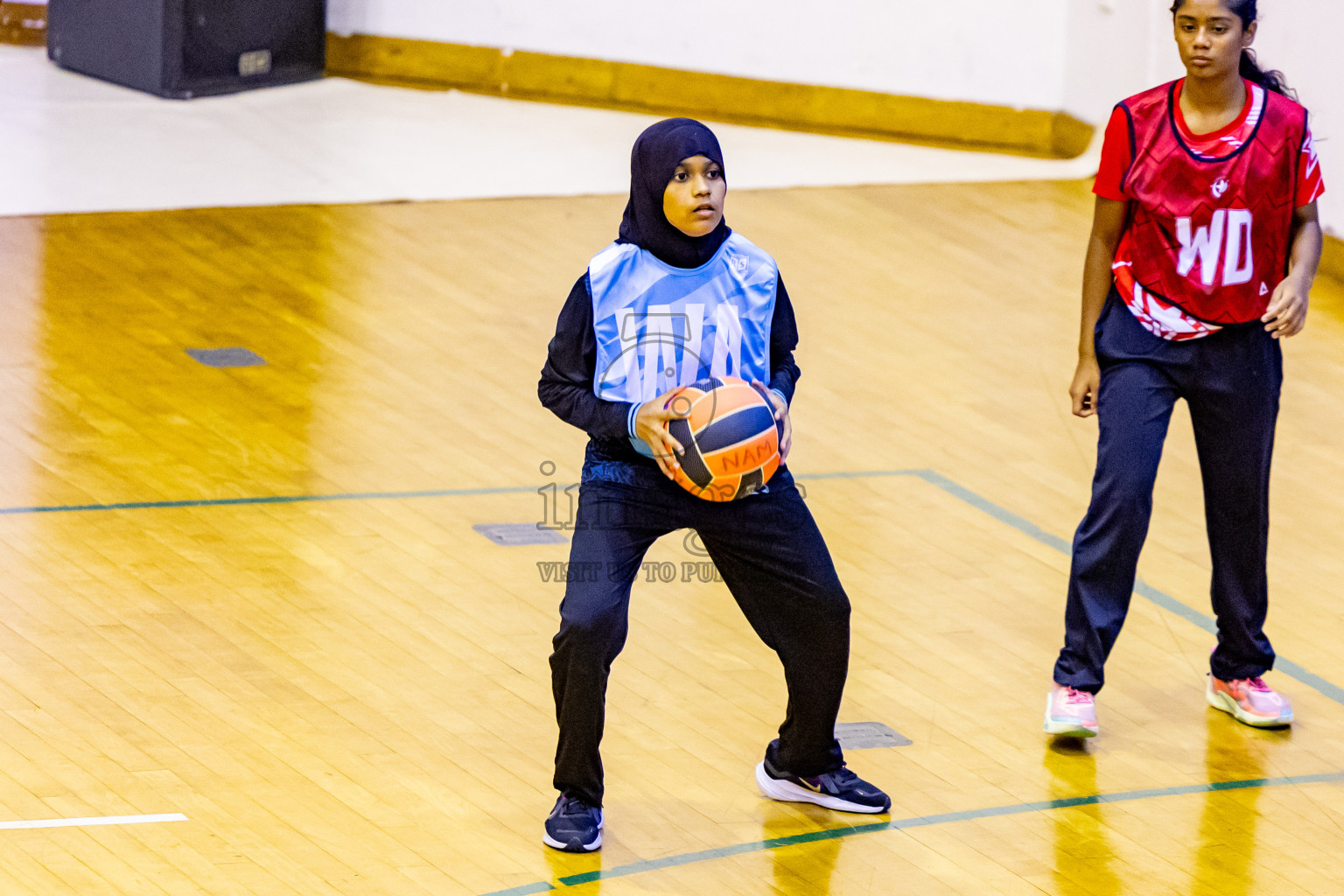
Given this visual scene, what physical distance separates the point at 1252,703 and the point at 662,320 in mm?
1974

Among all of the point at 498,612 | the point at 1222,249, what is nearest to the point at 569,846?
the point at 498,612

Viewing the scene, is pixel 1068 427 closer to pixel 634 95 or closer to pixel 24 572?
pixel 24 572

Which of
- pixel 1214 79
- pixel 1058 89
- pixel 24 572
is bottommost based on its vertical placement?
pixel 24 572

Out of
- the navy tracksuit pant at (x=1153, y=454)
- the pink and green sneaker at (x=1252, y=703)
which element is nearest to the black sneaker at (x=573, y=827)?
the navy tracksuit pant at (x=1153, y=454)

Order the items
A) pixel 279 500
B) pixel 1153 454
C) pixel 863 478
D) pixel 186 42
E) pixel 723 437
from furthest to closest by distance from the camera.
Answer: pixel 186 42 → pixel 863 478 → pixel 279 500 → pixel 1153 454 → pixel 723 437

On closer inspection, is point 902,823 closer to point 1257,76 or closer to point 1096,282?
point 1096,282

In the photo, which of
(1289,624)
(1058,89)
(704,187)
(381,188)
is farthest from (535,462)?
(1058,89)

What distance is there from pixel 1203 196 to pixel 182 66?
8.96 meters

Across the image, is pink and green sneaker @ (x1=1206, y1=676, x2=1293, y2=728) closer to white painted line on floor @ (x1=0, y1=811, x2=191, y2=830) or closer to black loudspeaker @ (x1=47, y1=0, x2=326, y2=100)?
white painted line on floor @ (x1=0, y1=811, x2=191, y2=830)

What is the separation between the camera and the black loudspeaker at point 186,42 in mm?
12625

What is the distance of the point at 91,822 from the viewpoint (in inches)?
180

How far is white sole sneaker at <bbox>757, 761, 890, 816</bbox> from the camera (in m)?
4.79

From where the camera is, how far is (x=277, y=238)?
9844 millimetres

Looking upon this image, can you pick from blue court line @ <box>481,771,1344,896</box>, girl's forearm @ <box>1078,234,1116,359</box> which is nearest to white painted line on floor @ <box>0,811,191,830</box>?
blue court line @ <box>481,771,1344,896</box>
